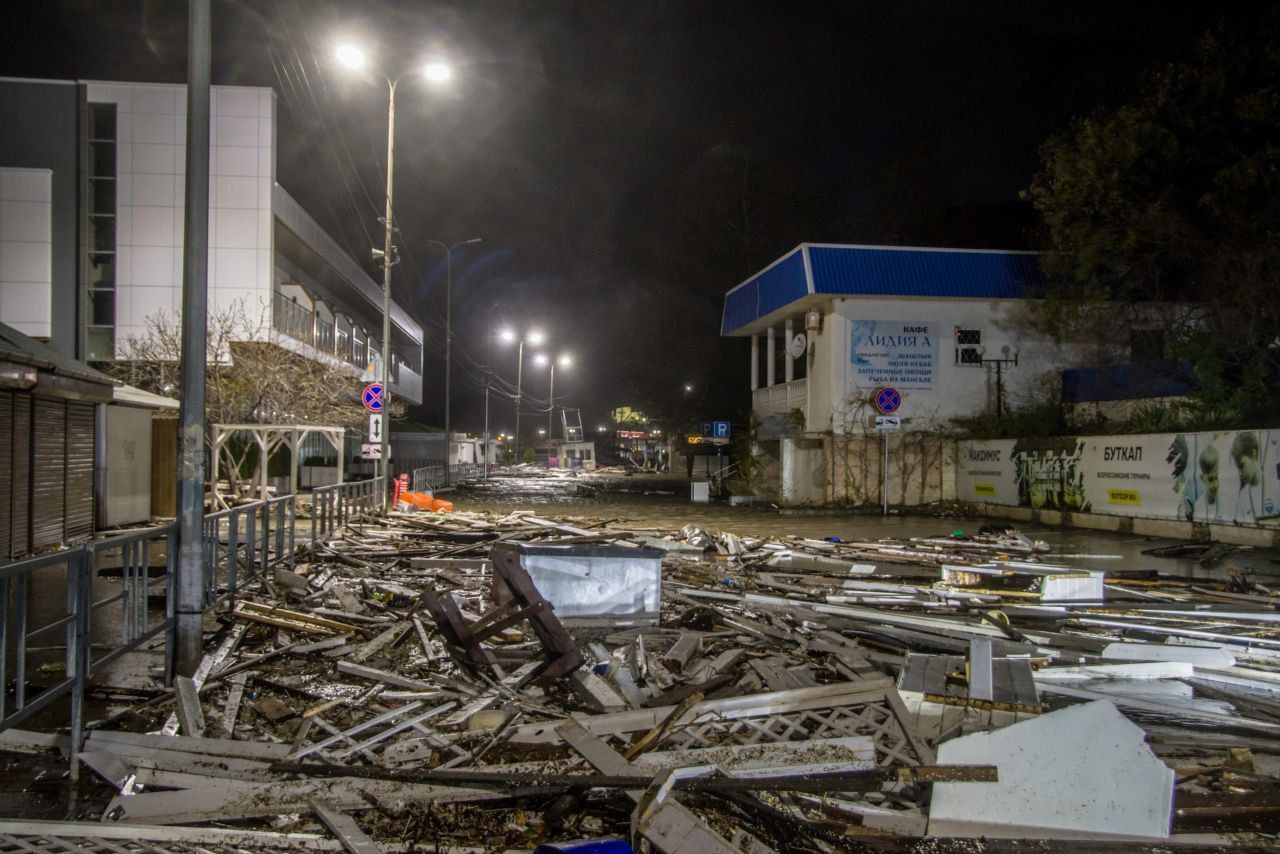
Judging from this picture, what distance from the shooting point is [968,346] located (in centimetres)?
2792

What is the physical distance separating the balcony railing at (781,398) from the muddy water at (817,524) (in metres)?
4.59

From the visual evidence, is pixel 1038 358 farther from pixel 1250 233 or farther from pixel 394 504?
pixel 394 504

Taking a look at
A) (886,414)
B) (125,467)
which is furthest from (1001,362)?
(125,467)

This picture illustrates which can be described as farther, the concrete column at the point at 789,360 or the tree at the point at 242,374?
the concrete column at the point at 789,360

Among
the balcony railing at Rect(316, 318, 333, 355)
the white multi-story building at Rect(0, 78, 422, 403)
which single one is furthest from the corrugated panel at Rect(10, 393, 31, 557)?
the balcony railing at Rect(316, 318, 333, 355)

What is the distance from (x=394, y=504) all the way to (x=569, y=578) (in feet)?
51.4

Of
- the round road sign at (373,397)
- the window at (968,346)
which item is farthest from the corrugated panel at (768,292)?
the round road sign at (373,397)

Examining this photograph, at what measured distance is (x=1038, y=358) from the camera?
1109 inches

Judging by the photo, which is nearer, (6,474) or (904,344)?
(6,474)

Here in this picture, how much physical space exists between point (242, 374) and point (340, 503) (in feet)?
36.1

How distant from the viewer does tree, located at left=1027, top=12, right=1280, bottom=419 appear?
21.3 m

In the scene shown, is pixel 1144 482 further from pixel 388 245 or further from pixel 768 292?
pixel 388 245

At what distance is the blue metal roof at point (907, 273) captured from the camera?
26859 mm

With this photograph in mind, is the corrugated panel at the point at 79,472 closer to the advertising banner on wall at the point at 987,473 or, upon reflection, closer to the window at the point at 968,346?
the advertising banner on wall at the point at 987,473
